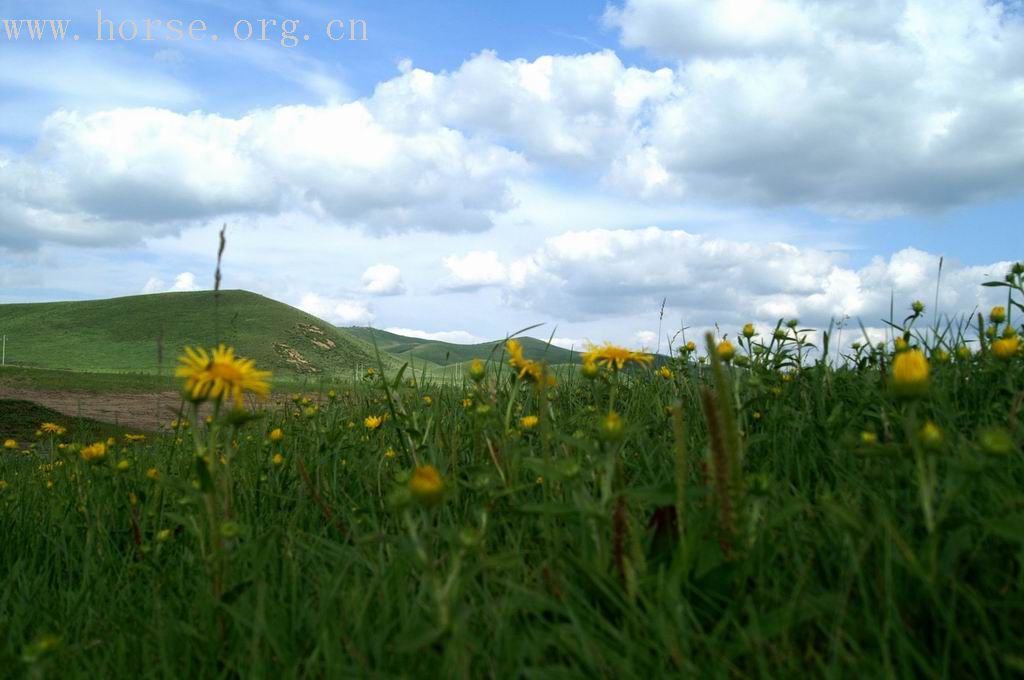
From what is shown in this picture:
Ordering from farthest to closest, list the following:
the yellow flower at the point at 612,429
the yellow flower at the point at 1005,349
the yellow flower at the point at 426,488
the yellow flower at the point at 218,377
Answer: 1. the yellow flower at the point at 1005,349
2. the yellow flower at the point at 218,377
3. the yellow flower at the point at 612,429
4. the yellow flower at the point at 426,488

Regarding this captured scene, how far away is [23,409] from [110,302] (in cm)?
3490

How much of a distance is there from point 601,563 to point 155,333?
123 feet

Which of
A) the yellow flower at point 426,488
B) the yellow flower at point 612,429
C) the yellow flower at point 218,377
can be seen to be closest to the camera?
the yellow flower at point 426,488

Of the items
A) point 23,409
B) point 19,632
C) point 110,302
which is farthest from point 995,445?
point 110,302

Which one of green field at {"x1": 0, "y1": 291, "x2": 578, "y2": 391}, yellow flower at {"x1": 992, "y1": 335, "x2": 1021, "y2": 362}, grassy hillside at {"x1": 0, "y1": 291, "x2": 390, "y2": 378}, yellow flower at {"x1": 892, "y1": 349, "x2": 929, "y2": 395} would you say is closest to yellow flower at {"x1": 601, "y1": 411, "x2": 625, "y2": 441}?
yellow flower at {"x1": 892, "y1": 349, "x2": 929, "y2": 395}

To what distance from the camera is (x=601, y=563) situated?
1549 millimetres

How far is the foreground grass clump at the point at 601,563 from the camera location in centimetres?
132

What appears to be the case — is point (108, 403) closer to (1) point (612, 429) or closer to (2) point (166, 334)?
(1) point (612, 429)

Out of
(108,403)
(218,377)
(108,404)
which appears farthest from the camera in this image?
(108,403)

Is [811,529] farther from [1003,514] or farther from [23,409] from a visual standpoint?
[23,409]

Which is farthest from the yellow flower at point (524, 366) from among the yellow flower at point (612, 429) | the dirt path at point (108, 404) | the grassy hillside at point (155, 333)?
the grassy hillside at point (155, 333)

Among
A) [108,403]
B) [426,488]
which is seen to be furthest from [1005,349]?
[108,403]

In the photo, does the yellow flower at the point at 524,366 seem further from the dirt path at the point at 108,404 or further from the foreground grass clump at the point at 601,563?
the dirt path at the point at 108,404

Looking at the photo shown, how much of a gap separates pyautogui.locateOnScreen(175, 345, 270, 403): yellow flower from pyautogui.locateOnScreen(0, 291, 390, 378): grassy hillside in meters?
28.6
